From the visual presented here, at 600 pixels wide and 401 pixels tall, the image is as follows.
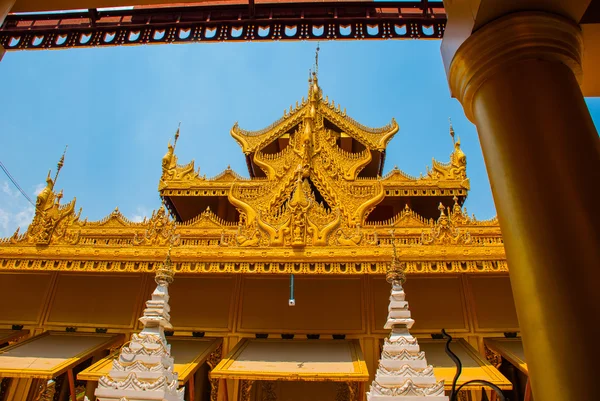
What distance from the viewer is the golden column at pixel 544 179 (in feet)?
4.02

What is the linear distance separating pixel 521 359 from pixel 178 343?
485 centimetres

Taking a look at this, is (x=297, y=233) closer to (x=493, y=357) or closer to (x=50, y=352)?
(x=493, y=357)

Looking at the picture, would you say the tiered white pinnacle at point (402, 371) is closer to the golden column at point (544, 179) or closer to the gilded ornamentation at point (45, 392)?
the golden column at point (544, 179)

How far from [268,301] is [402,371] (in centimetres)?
296

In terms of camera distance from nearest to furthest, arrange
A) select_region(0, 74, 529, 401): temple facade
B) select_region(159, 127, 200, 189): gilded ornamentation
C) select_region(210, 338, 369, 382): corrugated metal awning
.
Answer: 1. select_region(210, 338, 369, 382): corrugated metal awning
2. select_region(0, 74, 529, 401): temple facade
3. select_region(159, 127, 200, 189): gilded ornamentation

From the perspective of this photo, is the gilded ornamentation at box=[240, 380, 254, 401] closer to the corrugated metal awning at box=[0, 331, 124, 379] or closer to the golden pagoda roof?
the corrugated metal awning at box=[0, 331, 124, 379]

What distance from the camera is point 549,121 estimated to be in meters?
1.51

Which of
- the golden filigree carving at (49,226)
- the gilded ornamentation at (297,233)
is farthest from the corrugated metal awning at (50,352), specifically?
the golden filigree carving at (49,226)

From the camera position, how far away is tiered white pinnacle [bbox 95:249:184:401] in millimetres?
3104

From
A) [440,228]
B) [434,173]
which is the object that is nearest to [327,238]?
[440,228]

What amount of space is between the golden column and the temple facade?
7.88 feet

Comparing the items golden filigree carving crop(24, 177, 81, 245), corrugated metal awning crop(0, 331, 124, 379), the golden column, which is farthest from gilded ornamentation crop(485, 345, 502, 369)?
golden filigree carving crop(24, 177, 81, 245)

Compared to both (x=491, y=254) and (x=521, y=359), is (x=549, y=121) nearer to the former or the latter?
(x=491, y=254)

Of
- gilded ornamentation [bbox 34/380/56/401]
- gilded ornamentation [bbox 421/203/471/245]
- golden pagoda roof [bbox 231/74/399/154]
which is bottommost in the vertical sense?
gilded ornamentation [bbox 34/380/56/401]
